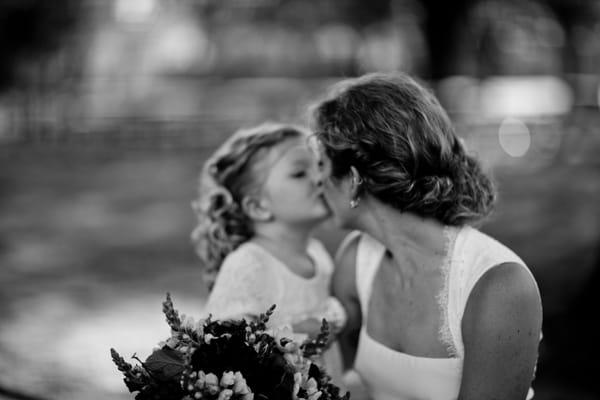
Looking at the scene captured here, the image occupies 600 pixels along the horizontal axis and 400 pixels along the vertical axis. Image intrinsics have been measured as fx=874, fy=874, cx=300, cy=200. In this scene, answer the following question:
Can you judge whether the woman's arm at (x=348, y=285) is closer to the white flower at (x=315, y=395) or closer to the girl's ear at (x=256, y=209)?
the girl's ear at (x=256, y=209)

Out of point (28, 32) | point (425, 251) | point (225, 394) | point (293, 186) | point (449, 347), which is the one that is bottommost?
point (449, 347)

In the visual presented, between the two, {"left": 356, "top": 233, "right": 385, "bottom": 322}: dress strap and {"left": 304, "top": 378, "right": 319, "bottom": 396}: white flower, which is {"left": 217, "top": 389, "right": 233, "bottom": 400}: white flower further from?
{"left": 356, "top": 233, "right": 385, "bottom": 322}: dress strap

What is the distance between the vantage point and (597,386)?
5.73 meters

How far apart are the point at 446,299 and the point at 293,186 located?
0.91m

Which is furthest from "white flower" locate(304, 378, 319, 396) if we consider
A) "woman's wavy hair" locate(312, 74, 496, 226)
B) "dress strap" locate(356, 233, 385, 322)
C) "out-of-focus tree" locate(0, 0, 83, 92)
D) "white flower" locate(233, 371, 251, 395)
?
"out-of-focus tree" locate(0, 0, 83, 92)

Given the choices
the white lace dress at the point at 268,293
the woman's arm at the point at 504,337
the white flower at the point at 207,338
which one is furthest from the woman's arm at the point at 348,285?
the white flower at the point at 207,338

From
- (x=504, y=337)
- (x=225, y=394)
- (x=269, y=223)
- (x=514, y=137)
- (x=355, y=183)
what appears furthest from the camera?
(x=514, y=137)

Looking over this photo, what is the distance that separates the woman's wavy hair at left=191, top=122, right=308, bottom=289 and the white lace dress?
141 millimetres

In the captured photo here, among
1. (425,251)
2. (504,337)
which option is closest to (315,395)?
(504,337)

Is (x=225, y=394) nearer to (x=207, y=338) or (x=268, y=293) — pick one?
(x=207, y=338)

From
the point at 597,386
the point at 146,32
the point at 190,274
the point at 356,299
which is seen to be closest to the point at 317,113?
the point at 356,299

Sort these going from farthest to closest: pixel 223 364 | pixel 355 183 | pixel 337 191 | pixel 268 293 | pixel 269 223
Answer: pixel 269 223, pixel 268 293, pixel 337 191, pixel 355 183, pixel 223 364

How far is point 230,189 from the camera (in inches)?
143

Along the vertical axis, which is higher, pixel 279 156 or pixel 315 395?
pixel 279 156
